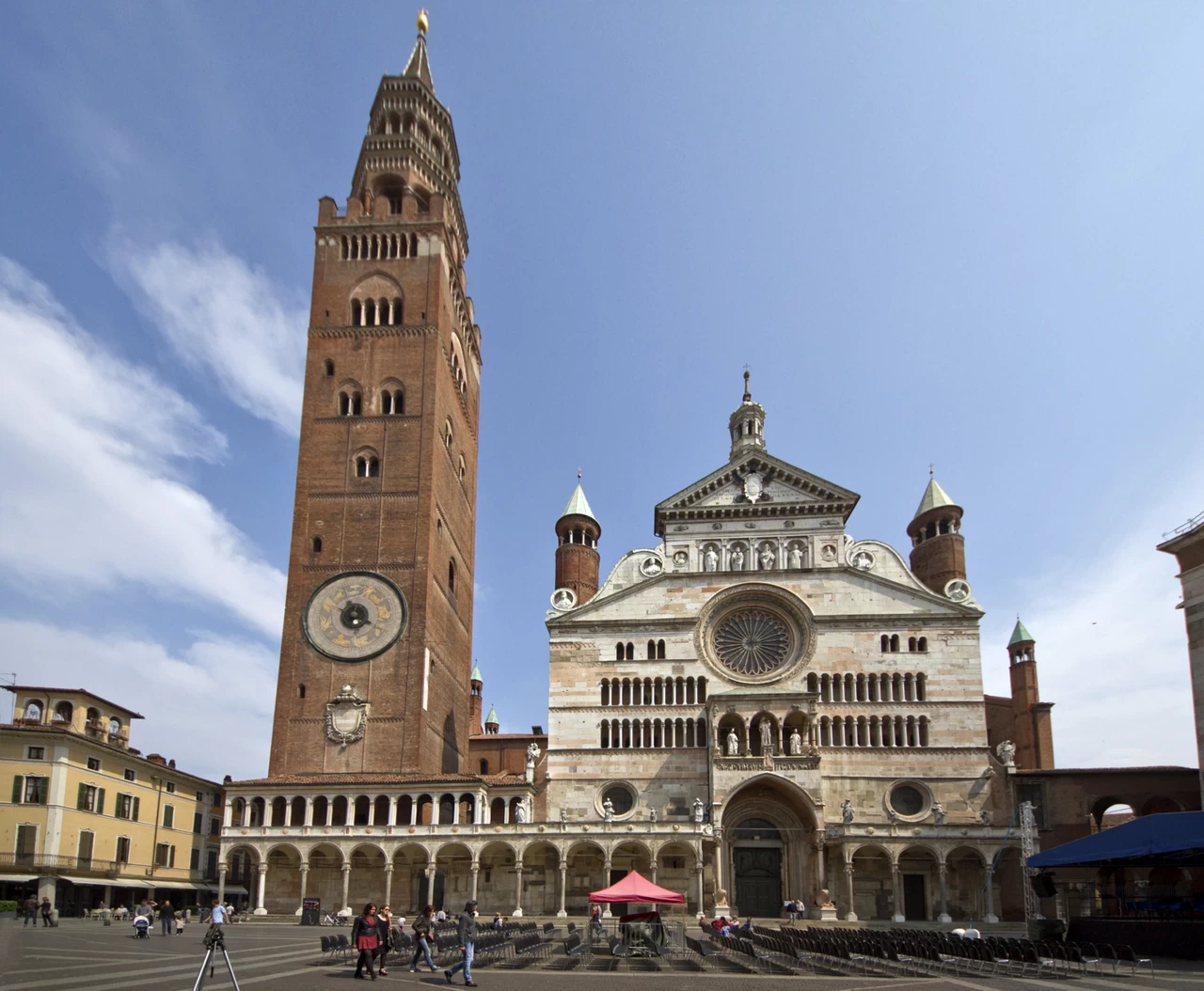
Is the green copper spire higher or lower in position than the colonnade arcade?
higher

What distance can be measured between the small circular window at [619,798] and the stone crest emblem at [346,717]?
12.0 m

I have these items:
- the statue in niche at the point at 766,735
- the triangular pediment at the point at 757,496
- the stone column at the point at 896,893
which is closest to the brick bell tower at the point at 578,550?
the triangular pediment at the point at 757,496

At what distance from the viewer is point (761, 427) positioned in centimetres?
6131

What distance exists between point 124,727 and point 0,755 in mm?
12054

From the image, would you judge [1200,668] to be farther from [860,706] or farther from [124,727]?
[124,727]

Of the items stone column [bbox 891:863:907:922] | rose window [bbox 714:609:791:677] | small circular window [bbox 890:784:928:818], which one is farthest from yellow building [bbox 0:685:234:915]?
small circular window [bbox 890:784:928:818]

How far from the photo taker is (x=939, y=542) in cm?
6166

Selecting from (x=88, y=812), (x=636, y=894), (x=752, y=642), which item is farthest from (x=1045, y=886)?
(x=88, y=812)

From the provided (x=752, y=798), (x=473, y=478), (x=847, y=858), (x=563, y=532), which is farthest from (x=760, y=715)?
(x=473, y=478)

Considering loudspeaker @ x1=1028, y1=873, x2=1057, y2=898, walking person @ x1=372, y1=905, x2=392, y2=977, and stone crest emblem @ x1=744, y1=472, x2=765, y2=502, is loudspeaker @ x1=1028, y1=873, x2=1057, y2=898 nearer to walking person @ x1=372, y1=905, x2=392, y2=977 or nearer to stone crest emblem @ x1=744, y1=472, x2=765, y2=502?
walking person @ x1=372, y1=905, x2=392, y2=977

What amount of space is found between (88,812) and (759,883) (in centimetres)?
3075

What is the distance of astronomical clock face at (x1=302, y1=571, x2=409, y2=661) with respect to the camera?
52344 millimetres

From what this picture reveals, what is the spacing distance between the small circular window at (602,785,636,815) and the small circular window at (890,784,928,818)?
11862mm

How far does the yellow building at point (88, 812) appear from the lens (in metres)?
45.5
